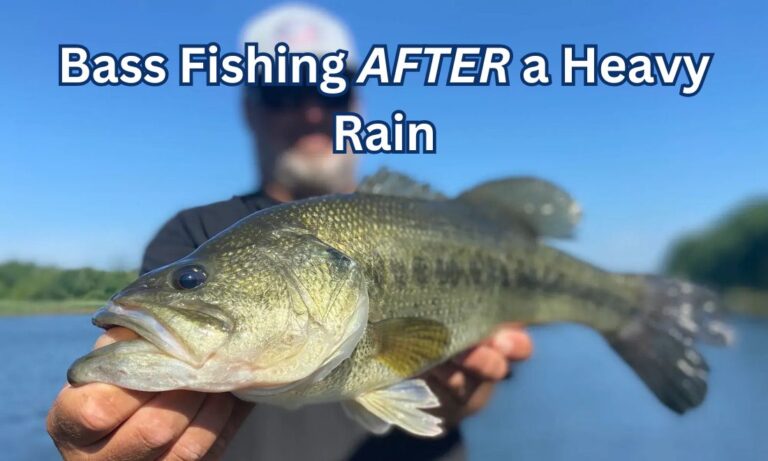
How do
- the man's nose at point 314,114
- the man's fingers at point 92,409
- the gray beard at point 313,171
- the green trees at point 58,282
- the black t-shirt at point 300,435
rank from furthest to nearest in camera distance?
the man's nose at point 314,114 < the gray beard at point 313,171 < the black t-shirt at point 300,435 < the green trees at point 58,282 < the man's fingers at point 92,409

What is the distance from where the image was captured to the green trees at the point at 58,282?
114 centimetres

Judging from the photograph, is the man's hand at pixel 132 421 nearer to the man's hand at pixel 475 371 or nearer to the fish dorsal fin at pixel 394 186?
the fish dorsal fin at pixel 394 186

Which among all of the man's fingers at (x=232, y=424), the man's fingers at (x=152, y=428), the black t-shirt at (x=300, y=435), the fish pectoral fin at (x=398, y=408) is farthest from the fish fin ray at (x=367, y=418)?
the black t-shirt at (x=300, y=435)

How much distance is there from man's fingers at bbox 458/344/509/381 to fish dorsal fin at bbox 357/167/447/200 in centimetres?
42

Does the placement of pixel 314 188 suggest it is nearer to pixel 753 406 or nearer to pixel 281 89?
pixel 281 89

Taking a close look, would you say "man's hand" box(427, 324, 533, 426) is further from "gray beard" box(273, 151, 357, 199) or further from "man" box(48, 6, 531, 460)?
"gray beard" box(273, 151, 357, 199)

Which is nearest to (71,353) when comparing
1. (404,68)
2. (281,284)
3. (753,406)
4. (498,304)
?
(281,284)

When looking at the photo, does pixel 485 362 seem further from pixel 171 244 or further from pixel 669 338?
pixel 171 244

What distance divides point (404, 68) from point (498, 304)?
116 centimetres

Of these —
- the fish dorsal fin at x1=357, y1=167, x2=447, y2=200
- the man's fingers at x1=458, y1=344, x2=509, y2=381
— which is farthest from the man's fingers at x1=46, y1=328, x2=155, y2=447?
the man's fingers at x1=458, y1=344, x2=509, y2=381

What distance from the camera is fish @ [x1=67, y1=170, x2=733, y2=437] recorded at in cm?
85

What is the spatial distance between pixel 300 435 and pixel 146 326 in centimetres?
96

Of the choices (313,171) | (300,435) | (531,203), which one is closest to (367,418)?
(300,435)

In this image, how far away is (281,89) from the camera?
2322mm
